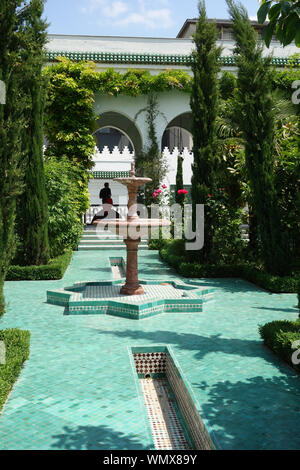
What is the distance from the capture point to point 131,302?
7.09m

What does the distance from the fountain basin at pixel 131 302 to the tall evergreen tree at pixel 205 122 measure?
10.4 ft

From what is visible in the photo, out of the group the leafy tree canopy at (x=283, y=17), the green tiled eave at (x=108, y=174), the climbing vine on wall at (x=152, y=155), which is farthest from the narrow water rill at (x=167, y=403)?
the green tiled eave at (x=108, y=174)

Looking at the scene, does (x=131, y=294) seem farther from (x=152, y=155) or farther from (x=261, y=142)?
(x=152, y=155)

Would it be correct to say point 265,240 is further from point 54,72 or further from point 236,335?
point 54,72

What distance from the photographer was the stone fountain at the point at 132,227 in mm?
7754

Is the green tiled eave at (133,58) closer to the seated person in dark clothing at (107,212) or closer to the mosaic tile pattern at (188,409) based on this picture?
the seated person in dark clothing at (107,212)

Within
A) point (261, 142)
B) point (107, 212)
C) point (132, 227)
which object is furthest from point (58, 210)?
point (107, 212)

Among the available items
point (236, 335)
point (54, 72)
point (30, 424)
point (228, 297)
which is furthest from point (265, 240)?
point (54, 72)

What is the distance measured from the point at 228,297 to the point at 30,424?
571 cm

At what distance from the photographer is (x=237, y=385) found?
13.8ft

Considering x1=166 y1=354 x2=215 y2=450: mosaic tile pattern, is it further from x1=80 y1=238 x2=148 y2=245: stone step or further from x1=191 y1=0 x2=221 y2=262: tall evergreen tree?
x1=80 y1=238 x2=148 y2=245: stone step

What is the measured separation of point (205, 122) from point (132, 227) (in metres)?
4.67

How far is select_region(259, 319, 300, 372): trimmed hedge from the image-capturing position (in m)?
4.79

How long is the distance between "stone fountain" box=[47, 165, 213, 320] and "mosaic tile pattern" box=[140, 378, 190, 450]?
2032mm
